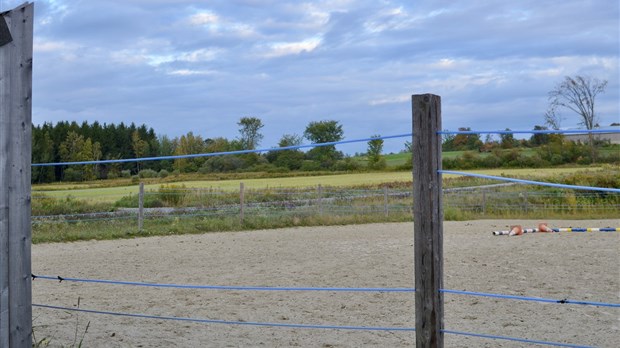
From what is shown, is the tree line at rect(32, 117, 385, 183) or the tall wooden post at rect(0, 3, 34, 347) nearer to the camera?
the tall wooden post at rect(0, 3, 34, 347)

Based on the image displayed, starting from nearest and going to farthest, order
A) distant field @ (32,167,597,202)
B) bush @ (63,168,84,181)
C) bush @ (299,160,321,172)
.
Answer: distant field @ (32,167,597,202) → bush @ (63,168,84,181) → bush @ (299,160,321,172)

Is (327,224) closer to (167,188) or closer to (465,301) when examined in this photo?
(167,188)

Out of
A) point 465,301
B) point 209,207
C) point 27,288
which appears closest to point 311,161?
point 209,207

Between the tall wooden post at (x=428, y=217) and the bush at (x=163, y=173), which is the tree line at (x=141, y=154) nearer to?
the bush at (x=163, y=173)

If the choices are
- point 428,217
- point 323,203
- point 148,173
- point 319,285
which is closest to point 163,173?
point 148,173

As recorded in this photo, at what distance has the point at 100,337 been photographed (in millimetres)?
4848

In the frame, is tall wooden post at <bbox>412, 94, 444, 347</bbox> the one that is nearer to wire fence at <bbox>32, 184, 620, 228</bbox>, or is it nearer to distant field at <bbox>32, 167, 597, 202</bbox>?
wire fence at <bbox>32, 184, 620, 228</bbox>

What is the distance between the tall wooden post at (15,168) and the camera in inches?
134

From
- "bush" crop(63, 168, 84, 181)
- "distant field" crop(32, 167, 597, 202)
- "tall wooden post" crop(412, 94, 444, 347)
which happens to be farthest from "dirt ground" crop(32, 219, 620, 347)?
"bush" crop(63, 168, 84, 181)

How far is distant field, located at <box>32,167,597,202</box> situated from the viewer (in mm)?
17781

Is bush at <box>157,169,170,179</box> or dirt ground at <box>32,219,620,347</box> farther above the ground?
bush at <box>157,169,170,179</box>

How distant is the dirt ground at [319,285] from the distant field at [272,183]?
19.0 ft

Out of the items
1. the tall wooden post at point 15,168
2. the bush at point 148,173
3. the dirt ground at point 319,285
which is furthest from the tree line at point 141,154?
the tall wooden post at point 15,168

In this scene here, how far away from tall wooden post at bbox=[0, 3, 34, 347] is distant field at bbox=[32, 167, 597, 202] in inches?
513
